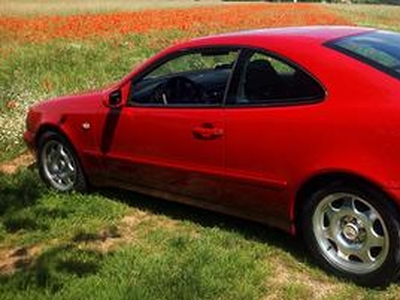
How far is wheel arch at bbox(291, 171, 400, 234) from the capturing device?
4.52 meters

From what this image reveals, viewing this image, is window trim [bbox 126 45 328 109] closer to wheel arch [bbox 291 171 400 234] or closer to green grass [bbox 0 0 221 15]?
wheel arch [bbox 291 171 400 234]

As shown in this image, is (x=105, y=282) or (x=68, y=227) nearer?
(x=105, y=282)

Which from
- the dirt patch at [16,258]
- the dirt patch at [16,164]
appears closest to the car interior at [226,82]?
the dirt patch at [16,258]

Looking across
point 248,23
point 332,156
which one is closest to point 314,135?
point 332,156

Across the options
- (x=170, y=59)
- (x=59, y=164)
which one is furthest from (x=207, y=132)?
(x=59, y=164)

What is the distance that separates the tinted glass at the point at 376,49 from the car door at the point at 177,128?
883 mm

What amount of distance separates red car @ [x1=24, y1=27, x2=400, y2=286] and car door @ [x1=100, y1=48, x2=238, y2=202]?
0.04 feet

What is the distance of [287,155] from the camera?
4.96 m

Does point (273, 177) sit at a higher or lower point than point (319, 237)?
higher

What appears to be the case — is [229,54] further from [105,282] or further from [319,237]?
[105,282]

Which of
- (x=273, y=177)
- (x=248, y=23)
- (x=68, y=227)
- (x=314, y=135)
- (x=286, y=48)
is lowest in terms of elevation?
(x=248, y=23)

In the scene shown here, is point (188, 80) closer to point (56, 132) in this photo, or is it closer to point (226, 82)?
point (226, 82)

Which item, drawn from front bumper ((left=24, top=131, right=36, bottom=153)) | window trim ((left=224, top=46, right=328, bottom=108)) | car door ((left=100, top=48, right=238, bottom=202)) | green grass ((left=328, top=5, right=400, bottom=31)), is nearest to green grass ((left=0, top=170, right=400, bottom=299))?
car door ((left=100, top=48, right=238, bottom=202))

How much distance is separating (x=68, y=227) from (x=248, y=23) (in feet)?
63.7
